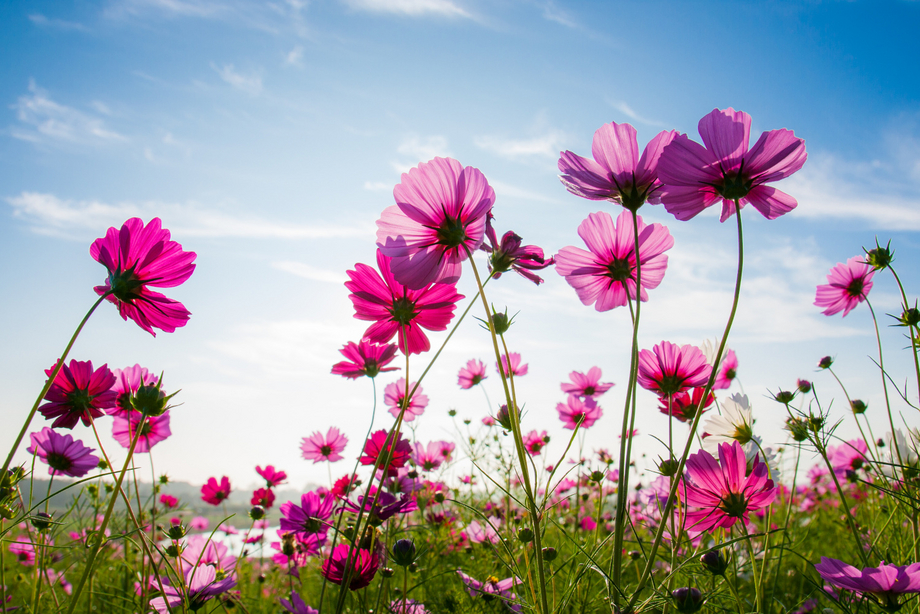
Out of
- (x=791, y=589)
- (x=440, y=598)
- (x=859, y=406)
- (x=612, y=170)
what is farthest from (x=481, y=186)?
(x=791, y=589)

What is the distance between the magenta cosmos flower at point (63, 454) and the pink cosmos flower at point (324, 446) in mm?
986

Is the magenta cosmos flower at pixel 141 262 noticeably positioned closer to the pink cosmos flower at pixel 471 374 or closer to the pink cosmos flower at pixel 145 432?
the pink cosmos flower at pixel 145 432

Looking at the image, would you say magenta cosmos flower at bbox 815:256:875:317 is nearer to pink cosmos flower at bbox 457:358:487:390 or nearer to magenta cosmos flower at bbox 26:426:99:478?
pink cosmos flower at bbox 457:358:487:390

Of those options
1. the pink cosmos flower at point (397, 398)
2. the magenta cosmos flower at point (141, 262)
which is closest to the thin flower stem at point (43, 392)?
the magenta cosmos flower at point (141, 262)

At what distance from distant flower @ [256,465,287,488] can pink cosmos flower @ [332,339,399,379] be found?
5.19 ft

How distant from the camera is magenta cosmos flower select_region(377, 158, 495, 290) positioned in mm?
677

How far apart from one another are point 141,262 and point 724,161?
837 mm

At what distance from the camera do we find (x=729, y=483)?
747 mm

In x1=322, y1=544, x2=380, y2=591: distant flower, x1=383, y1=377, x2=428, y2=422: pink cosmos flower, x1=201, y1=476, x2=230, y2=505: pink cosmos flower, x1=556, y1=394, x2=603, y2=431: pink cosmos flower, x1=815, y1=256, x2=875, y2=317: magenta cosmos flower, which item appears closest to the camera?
x1=322, y1=544, x2=380, y2=591: distant flower

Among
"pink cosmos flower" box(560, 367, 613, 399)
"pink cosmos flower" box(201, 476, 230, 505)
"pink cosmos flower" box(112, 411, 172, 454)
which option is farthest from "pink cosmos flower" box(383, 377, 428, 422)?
"pink cosmos flower" box(201, 476, 230, 505)

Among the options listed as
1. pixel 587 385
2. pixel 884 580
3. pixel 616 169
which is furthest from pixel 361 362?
pixel 587 385

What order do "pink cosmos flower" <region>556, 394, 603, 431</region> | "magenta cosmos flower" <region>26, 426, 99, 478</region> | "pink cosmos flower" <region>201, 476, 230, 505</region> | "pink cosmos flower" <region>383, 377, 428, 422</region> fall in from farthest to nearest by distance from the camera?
1. "pink cosmos flower" <region>201, 476, 230, 505</region>
2. "pink cosmos flower" <region>556, 394, 603, 431</region>
3. "pink cosmos flower" <region>383, 377, 428, 422</region>
4. "magenta cosmos flower" <region>26, 426, 99, 478</region>

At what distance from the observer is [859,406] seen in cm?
179

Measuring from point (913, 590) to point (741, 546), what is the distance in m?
→ 1.08
